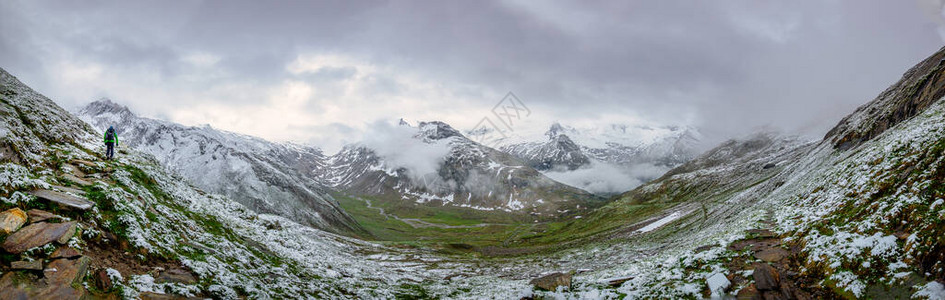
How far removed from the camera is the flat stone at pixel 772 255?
1937cm

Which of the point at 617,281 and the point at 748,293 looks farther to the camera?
the point at 617,281

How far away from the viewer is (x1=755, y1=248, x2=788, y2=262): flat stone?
63.5ft

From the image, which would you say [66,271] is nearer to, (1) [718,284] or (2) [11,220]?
(2) [11,220]

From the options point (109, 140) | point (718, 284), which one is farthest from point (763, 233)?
point (109, 140)

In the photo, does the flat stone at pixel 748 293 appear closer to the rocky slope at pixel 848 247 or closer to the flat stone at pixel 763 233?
the rocky slope at pixel 848 247

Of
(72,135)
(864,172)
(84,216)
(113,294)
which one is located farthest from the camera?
(72,135)

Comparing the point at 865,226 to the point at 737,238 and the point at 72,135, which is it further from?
the point at 72,135

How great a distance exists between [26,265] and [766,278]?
2929 centimetres

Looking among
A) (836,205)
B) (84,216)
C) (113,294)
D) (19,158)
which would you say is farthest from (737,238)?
(19,158)

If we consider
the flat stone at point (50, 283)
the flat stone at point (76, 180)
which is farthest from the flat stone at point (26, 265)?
the flat stone at point (76, 180)

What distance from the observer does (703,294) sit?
17906mm

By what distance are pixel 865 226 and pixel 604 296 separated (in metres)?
13.4

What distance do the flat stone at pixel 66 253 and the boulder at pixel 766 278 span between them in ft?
94.7

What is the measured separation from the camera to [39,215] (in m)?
14.0
